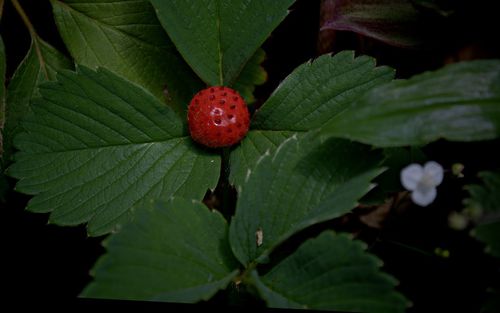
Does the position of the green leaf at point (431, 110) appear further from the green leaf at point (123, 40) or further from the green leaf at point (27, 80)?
the green leaf at point (27, 80)

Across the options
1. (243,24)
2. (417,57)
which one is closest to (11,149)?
(243,24)

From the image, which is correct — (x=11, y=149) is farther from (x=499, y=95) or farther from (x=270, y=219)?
(x=499, y=95)

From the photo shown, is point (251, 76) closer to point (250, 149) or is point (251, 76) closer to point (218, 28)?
point (218, 28)

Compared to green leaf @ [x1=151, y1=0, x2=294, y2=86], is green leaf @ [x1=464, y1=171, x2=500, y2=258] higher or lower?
lower

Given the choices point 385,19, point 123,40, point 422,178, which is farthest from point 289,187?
point 123,40

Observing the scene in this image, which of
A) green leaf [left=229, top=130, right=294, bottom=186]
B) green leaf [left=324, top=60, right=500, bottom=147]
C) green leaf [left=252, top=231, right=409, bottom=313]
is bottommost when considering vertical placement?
green leaf [left=252, top=231, right=409, bottom=313]

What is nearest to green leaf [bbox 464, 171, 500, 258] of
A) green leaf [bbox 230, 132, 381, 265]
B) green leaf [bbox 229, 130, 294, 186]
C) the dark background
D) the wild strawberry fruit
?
green leaf [bbox 230, 132, 381, 265]

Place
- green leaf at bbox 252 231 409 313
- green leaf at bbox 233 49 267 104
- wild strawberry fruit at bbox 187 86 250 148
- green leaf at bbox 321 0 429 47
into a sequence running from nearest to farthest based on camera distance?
green leaf at bbox 252 231 409 313
wild strawberry fruit at bbox 187 86 250 148
green leaf at bbox 321 0 429 47
green leaf at bbox 233 49 267 104

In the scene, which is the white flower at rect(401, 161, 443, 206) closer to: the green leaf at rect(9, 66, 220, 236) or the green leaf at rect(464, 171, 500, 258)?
the green leaf at rect(464, 171, 500, 258)
